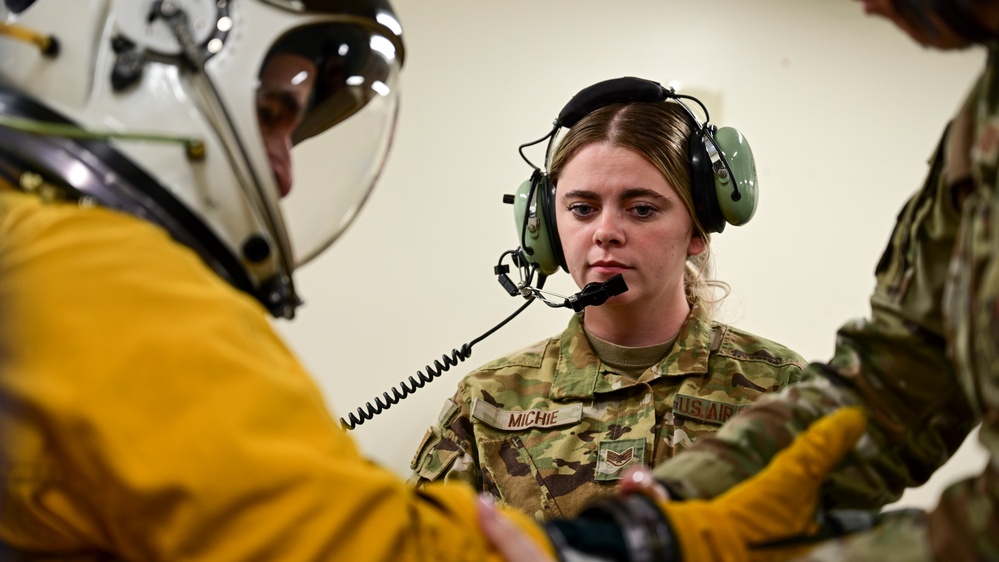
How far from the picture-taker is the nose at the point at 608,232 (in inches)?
68.2

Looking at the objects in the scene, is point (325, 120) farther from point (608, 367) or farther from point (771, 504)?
point (608, 367)

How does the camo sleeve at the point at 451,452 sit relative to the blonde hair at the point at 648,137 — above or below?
below

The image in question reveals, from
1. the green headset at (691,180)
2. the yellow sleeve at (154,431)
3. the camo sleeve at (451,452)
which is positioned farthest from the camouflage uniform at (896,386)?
the camo sleeve at (451,452)

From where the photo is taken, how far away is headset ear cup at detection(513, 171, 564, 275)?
1849 millimetres

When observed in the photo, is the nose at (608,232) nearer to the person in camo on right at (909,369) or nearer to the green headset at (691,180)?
the green headset at (691,180)

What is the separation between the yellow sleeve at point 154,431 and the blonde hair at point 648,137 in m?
1.22

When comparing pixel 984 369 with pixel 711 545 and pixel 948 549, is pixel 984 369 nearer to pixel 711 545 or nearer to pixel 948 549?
pixel 948 549

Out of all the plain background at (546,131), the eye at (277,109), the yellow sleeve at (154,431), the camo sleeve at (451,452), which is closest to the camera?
the yellow sleeve at (154,431)

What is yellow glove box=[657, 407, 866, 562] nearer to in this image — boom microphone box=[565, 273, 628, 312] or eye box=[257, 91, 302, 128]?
eye box=[257, 91, 302, 128]

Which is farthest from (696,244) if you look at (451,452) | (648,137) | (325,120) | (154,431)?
(154,431)

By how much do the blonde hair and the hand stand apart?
3.77ft

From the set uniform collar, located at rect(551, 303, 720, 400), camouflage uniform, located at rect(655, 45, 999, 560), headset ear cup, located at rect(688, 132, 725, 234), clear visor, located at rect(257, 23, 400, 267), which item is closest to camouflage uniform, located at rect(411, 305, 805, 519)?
uniform collar, located at rect(551, 303, 720, 400)

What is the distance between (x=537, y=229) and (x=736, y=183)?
Result: 422 mm

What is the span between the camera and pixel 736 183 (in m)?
1.70
